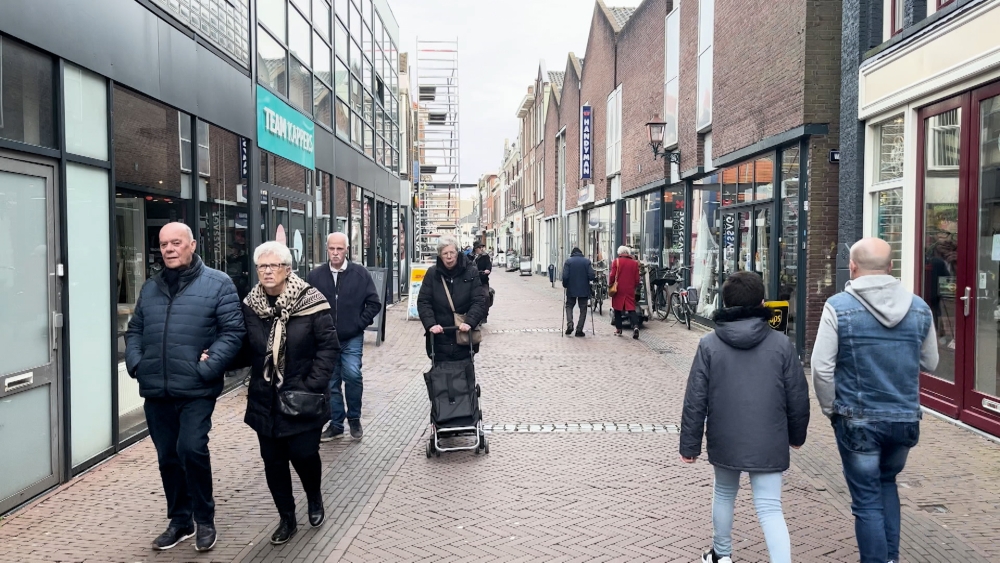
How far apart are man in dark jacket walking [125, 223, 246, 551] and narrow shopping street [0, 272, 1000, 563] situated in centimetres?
32

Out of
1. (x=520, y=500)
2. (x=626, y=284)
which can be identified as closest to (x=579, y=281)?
(x=626, y=284)

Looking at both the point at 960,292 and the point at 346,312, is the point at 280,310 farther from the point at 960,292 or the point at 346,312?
the point at 960,292

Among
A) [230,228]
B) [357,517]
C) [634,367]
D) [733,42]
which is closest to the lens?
[357,517]

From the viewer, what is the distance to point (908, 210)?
866 cm

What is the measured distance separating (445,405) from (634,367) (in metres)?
5.25

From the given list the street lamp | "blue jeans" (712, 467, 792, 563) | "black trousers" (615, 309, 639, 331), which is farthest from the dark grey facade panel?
the street lamp

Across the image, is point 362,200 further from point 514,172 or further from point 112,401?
point 514,172

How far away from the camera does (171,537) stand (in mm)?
4578

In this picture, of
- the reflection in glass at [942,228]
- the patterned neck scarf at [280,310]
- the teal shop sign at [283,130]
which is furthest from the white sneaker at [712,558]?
the teal shop sign at [283,130]

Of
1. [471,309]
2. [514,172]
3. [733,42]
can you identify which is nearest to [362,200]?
[733,42]

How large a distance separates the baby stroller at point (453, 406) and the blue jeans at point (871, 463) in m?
3.29

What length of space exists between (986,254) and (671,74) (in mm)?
12567

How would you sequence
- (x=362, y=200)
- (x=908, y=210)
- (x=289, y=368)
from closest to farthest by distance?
(x=289, y=368)
(x=908, y=210)
(x=362, y=200)

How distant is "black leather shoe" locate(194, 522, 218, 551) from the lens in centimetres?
453
